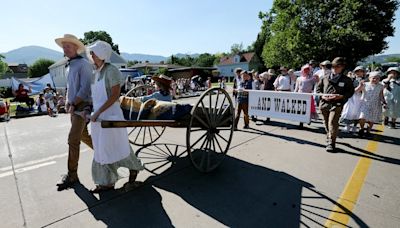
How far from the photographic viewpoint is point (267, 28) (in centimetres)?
3167

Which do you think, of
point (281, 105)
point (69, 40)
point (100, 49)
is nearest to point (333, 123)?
point (281, 105)

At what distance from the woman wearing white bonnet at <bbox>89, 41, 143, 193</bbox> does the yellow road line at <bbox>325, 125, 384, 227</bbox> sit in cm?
247

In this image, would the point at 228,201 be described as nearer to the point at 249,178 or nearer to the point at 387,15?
the point at 249,178

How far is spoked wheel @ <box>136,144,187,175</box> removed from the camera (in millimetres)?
4274

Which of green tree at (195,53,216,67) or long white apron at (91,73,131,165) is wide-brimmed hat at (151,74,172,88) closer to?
long white apron at (91,73,131,165)

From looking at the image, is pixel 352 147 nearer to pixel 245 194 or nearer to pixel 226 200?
pixel 245 194

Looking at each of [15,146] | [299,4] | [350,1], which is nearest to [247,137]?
[15,146]

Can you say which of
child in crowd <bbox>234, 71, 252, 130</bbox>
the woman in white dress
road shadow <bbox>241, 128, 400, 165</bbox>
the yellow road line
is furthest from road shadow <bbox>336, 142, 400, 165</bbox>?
child in crowd <bbox>234, 71, 252, 130</bbox>

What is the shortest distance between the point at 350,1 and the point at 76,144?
26.8m

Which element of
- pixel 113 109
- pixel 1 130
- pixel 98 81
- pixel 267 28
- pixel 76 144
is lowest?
pixel 1 130

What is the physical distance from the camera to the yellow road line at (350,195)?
2.75 metres

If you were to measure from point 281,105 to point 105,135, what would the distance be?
5.14 metres

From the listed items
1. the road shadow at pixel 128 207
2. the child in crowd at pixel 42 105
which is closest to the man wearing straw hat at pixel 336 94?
the road shadow at pixel 128 207

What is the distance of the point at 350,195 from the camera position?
3.29 metres
